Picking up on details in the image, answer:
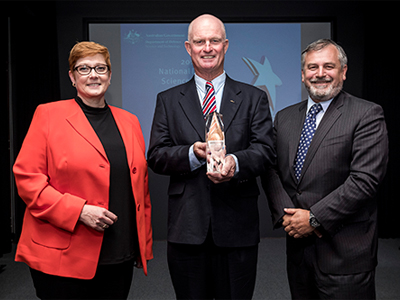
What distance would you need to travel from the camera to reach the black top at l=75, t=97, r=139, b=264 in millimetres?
1696

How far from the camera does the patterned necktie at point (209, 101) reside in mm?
1800

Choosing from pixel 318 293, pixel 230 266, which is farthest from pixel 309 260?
pixel 230 266

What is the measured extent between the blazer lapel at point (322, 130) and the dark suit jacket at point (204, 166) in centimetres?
21

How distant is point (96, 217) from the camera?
1.59 m

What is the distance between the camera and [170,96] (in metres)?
1.87

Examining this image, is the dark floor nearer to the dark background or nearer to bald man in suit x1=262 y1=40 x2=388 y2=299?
the dark background

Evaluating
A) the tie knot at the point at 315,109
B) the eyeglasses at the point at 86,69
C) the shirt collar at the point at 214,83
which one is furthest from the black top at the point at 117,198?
the tie knot at the point at 315,109

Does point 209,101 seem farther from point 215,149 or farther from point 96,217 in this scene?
point 96,217

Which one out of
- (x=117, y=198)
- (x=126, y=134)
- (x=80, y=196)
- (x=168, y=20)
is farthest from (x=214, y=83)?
(x=168, y=20)

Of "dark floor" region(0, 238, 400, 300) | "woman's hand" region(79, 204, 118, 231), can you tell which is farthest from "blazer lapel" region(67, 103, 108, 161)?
"dark floor" region(0, 238, 400, 300)

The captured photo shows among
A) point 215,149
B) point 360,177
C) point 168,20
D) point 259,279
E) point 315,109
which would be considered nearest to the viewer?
point 215,149

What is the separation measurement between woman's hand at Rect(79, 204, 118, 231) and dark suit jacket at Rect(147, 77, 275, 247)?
0.35 m

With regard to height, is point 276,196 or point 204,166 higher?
point 204,166

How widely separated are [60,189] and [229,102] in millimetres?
980
